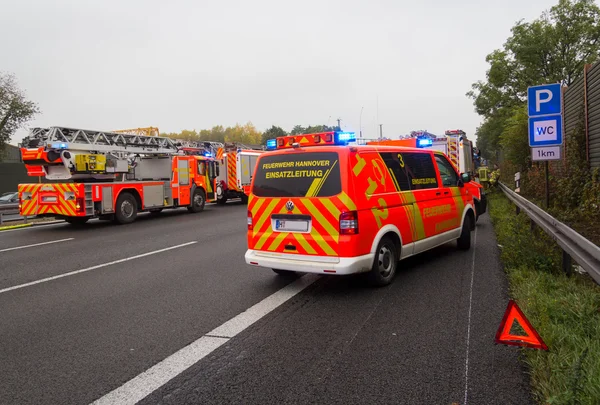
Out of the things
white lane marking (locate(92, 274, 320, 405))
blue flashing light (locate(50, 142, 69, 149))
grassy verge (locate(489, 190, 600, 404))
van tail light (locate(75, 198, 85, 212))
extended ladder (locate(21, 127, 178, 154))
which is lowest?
white lane marking (locate(92, 274, 320, 405))

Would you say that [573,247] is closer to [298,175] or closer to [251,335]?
[298,175]

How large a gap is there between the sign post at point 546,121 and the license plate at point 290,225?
17.0 feet

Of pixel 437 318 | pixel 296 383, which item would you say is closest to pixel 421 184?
pixel 437 318

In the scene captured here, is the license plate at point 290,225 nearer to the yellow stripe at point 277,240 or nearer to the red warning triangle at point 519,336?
the yellow stripe at point 277,240

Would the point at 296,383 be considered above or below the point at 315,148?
below

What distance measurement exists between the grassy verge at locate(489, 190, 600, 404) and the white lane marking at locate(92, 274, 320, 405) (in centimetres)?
248

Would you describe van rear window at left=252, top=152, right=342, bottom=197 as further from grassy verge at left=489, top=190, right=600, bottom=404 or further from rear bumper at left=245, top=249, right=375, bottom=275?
grassy verge at left=489, top=190, right=600, bottom=404

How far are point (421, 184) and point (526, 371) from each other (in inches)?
146

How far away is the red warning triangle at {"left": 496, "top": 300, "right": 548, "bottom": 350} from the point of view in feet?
10.8

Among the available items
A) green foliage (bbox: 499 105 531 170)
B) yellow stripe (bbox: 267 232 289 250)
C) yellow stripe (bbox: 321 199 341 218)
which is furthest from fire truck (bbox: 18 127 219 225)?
green foliage (bbox: 499 105 531 170)

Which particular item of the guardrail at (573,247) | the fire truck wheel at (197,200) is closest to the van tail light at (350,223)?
the guardrail at (573,247)

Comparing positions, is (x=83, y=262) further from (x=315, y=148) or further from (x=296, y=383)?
(x=296, y=383)

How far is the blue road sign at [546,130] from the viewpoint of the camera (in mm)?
7996

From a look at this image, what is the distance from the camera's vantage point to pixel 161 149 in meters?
17.0
